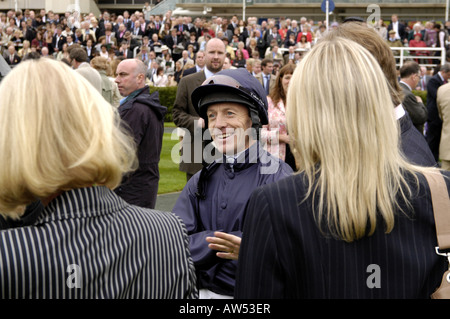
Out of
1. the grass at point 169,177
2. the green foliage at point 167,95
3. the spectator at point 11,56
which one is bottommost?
the grass at point 169,177

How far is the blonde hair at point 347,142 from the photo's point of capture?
1.95 metres

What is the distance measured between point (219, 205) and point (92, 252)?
1267 millimetres

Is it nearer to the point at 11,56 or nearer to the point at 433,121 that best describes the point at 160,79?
the point at 11,56

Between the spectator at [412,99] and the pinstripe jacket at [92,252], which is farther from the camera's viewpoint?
the spectator at [412,99]

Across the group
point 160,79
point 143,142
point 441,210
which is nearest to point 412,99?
point 143,142

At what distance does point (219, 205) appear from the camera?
3053 millimetres

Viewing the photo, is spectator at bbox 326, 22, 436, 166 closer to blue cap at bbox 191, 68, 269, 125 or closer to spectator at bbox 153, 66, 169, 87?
blue cap at bbox 191, 68, 269, 125

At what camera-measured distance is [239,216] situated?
301 centimetres

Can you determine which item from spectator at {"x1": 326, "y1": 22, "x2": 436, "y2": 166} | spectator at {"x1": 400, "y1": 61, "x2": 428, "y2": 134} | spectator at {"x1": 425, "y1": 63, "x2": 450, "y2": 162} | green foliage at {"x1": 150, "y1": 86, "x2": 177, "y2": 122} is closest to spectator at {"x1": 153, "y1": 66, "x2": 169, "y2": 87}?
green foliage at {"x1": 150, "y1": 86, "x2": 177, "y2": 122}

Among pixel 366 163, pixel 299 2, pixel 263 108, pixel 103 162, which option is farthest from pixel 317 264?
pixel 299 2

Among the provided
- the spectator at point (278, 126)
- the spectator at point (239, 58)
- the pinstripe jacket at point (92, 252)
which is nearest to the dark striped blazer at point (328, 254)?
the pinstripe jacket at point (92, 252)

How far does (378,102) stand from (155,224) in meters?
0.79

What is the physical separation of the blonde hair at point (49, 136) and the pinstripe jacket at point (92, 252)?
3.1 inches

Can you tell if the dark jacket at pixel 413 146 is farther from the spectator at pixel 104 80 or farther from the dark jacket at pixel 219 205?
the spectator at pixel 104 80
